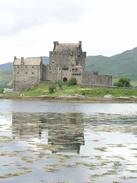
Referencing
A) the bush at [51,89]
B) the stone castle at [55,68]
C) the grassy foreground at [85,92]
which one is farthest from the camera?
the stone castle at [55,68]

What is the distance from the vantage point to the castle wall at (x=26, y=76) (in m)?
173

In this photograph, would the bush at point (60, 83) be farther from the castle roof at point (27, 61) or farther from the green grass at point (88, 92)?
the castle roof at point (27, 61)

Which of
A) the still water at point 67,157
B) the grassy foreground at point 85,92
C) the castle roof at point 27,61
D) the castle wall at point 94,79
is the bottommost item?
the still water at point 67,157

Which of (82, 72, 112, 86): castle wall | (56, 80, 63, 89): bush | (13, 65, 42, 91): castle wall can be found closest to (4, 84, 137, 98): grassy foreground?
(56, 80, 63, 89): bush

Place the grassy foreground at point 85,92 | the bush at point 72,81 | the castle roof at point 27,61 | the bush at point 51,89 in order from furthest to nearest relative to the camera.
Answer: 1. the castle roof at point 27,61
2. the bush at point 72,81
3. the bush at point 51,89
4. the grassy foreground at point 85,92

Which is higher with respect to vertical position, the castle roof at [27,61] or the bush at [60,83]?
the castle roof at [27,61]

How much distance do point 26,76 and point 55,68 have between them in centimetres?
1184

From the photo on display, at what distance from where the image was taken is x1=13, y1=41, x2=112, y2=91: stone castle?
173 meters

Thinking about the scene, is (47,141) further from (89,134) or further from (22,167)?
(22,167)

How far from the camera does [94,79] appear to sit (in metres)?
175

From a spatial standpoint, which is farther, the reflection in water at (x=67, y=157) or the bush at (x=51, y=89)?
the bush at (x=51, y=89)

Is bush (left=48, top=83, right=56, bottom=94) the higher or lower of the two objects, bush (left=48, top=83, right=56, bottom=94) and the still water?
the higher

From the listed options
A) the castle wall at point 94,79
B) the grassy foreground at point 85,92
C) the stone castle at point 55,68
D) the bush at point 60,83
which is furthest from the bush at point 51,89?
the castle wall at point 94,79

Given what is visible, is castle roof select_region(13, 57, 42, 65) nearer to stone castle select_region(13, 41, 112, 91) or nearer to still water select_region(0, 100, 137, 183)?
stone castle select_region(13, 41, 112, 91)
